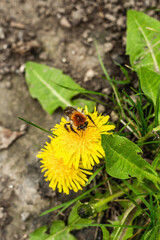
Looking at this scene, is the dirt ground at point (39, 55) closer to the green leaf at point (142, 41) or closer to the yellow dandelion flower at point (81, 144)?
the green leaf at point (142, 41)

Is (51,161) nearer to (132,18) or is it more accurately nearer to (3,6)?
(132,18)

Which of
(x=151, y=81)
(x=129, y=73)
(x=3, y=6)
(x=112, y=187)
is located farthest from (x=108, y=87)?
(x=3, y=6)

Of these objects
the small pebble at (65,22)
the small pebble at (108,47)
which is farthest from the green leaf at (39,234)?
the small pebble at (65,22)

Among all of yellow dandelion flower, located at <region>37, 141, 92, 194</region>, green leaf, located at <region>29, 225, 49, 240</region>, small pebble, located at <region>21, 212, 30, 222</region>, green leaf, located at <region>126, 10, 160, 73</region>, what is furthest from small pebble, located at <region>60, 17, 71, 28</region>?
green leaf, located at <region>29, 225, 49, 240</region>

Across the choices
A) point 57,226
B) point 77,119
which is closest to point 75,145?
point 77,119

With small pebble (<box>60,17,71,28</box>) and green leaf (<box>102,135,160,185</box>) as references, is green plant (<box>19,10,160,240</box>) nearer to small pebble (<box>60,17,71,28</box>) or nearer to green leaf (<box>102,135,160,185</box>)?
green leaf (<box>102,135,160,185</box>)

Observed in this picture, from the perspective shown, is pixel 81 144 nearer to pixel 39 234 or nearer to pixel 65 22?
pixel 39 234
